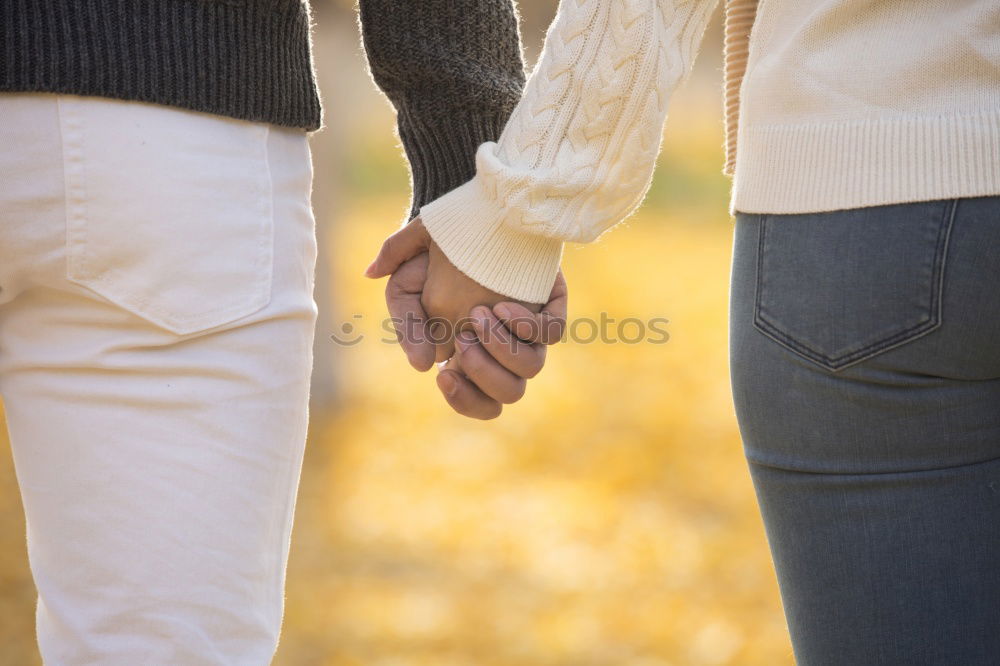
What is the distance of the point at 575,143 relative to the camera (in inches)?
55.6

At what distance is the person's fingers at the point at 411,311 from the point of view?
166cm

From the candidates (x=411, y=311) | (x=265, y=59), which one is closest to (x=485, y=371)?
(x=411, y=311)

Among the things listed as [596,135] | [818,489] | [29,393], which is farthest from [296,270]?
[818,489]

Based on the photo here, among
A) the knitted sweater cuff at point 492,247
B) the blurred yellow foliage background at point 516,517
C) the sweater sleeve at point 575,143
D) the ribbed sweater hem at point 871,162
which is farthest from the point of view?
the blurred yellow foliage background at point 516,517

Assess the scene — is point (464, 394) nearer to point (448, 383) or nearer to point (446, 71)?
point (448, 383)

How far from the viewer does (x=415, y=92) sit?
162cm

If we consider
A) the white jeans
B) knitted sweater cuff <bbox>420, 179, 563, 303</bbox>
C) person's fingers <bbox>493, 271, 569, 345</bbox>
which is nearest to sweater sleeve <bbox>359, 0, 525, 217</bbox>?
knitted sweater cuff <bbox>420, 179, 563, 303</bbox>

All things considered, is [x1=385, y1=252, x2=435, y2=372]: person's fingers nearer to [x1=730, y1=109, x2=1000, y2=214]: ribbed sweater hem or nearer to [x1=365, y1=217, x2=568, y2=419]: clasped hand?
[x1=365, y1=217, x2=568, y2=419]: clasped hand

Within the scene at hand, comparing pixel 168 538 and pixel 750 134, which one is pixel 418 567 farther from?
pixel 750 134

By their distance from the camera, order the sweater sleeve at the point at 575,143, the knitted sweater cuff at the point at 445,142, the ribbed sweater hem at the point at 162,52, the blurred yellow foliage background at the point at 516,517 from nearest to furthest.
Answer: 1. the ribbed sweater hem at the point at 162,52
2. the sweater sleeve at the point at 575,143
3. the knitted sweater cuff at the point at 445,142
4. the blurred yellow foliage background at the point at 516,517

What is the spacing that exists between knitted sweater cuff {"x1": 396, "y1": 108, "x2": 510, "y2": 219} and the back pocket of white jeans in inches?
17.9

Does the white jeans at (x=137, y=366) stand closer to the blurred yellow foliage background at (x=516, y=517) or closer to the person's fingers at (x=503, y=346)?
the person's fingers at (x=503, y=346)

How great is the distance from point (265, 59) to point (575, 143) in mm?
405

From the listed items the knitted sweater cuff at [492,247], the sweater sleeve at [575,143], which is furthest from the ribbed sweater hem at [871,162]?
the knitted sweater cuff at [492,247]
